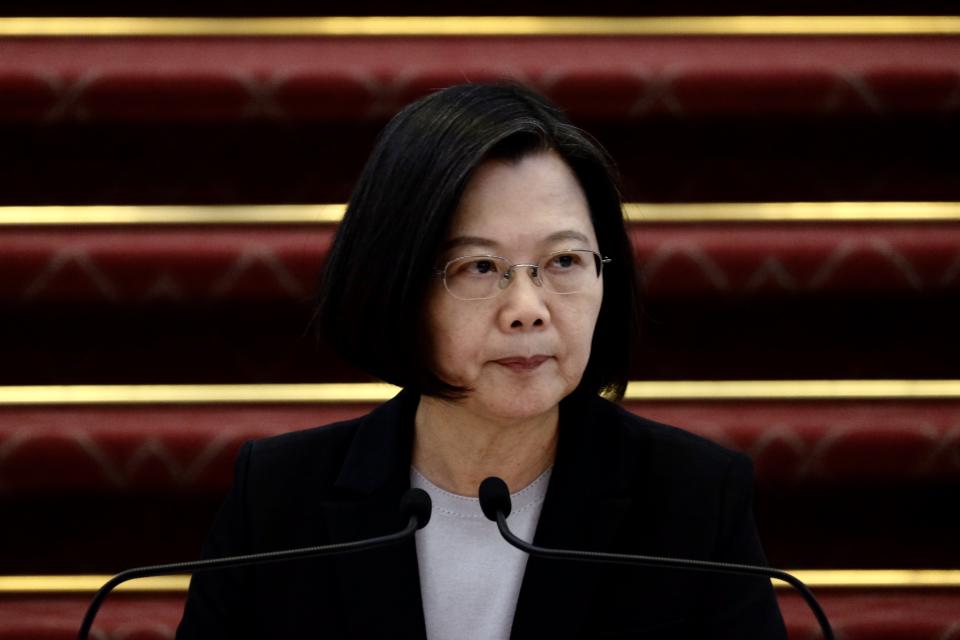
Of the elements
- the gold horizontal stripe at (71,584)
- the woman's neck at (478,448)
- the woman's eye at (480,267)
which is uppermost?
the woman's eye at (480,267)

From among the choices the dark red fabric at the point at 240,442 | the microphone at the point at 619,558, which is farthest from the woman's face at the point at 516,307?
the dark red fabric at the point at 240,442

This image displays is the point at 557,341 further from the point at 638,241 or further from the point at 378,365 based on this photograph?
the point at 638,241

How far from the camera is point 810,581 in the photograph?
50.0 inches

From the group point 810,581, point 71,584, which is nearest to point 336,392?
point 71,584

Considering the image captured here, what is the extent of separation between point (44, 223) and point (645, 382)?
768mm

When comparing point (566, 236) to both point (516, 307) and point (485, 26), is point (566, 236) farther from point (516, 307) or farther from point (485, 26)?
point (485, 26)

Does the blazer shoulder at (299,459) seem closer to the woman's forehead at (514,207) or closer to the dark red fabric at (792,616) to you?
the woman's forehead at (514,207)

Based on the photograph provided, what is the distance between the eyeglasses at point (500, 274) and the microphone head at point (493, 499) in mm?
138

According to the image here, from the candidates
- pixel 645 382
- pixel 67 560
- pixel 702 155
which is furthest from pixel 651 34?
pixel 67 560

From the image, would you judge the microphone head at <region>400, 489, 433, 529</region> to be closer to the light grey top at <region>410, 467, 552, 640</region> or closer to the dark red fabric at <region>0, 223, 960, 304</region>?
the light grey top at <region>410, 467, 552, 640</region>

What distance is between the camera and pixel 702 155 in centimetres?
134

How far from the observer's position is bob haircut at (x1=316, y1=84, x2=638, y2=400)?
2.25 ft

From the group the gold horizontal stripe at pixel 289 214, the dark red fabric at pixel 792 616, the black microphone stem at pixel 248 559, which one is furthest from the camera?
the gold horizontal stripe at pixel 289 214

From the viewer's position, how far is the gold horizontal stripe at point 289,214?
4.34 feet
